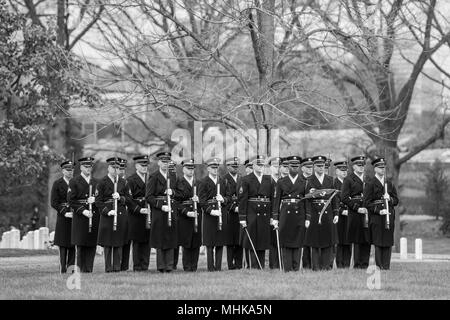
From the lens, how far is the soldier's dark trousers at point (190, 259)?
1742cm

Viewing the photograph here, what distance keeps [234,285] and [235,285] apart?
17mm

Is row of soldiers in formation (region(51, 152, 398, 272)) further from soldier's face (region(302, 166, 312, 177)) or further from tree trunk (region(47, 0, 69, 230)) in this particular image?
tree trunk (region(47, 0, 69, 230))

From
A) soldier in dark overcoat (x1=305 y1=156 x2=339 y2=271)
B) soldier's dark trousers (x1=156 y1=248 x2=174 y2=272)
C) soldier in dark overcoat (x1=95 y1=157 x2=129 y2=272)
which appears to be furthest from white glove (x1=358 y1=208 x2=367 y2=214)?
soldier in dark overcoat (x1=95 y1=157 x2=129 y2=272)

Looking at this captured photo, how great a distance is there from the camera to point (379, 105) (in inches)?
1213

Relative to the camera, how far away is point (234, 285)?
13859 mm

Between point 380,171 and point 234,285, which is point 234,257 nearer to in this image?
point 380,171

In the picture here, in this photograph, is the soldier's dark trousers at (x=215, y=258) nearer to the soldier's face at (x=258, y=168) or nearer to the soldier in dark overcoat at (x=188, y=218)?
the soldier in dark overcoat at (x=188, y=218)

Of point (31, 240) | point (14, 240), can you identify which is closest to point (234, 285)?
point (31, 240)

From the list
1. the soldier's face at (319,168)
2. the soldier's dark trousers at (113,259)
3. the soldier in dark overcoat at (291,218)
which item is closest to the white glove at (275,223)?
the soldier in dark overcoat at (291,218)

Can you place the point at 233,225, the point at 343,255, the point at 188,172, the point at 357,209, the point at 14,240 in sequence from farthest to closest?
the point at 14,240, the point at 343,255, the point at 233,225, the point at 357,209, the point at 188,172

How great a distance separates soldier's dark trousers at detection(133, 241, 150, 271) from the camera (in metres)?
17.4
